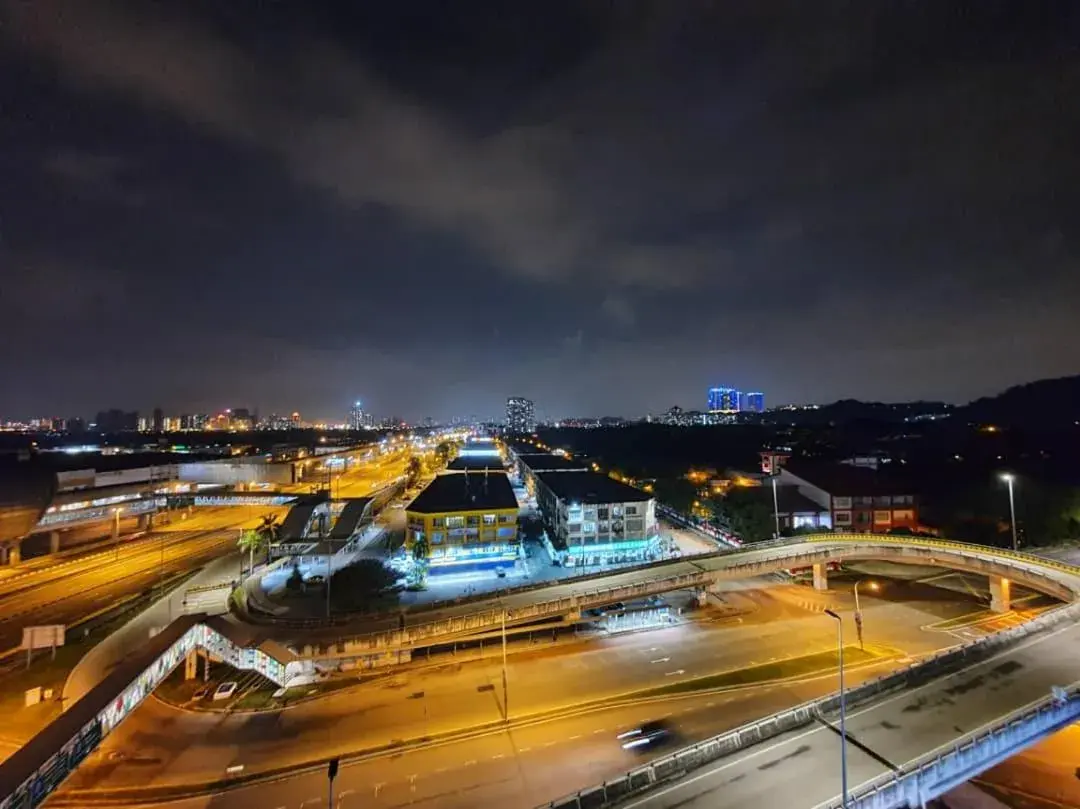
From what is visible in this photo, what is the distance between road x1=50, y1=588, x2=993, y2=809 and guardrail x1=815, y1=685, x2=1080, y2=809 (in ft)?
29.5

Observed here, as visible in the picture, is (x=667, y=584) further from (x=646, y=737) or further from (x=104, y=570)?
(x=104, y=570)

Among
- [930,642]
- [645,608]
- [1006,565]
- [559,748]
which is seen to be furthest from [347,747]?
[1006,565]

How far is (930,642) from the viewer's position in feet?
108

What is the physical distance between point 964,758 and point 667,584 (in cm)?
2143

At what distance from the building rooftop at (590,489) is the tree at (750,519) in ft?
36.6

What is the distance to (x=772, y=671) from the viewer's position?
96.5 feet

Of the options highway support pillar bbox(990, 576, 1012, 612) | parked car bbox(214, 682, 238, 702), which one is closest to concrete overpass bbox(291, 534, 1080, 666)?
highway support pillar bbox(990, 576, 1012, 612)

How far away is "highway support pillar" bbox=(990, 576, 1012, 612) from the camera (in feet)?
124

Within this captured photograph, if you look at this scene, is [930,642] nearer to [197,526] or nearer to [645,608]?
[645,608]

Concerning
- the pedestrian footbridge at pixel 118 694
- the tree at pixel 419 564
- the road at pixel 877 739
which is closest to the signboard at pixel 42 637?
the pedestrian footbridge at pixel 118 694

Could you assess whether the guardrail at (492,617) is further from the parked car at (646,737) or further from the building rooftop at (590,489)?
the building rooftop at (590,489)

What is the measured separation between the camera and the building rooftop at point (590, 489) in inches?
2176

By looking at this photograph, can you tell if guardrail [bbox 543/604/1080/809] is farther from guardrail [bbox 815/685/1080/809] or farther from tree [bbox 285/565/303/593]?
tree [bbox 285/565/303/593]

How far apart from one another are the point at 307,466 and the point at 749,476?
10057 centimetres
